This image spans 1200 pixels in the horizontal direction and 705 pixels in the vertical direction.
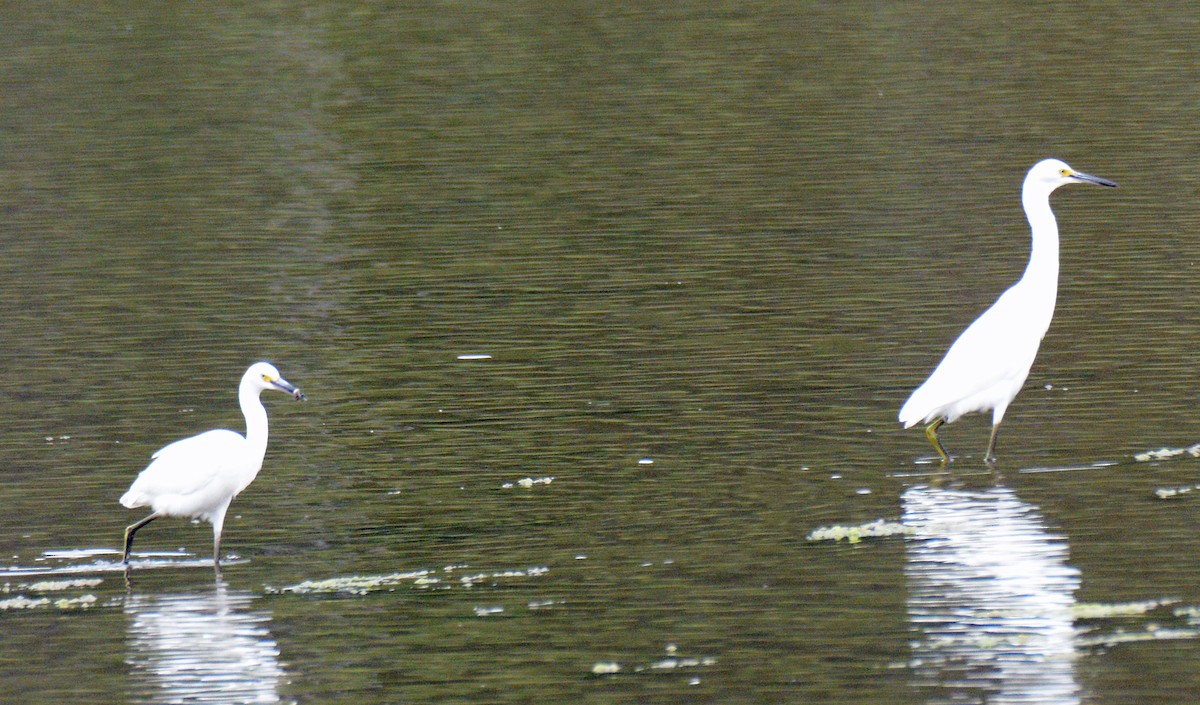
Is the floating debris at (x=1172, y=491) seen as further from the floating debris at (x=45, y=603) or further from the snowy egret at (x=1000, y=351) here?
the floating debris at (x=45, y=603)

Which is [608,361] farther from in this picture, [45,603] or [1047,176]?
[45,603]

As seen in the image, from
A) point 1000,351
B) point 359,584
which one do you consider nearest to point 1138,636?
point 1000,351

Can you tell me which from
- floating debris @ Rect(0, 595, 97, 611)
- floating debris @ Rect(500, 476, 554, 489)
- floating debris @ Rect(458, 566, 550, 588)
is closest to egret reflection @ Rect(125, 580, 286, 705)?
floating debris @ Rect(0, 595, 97, 611)

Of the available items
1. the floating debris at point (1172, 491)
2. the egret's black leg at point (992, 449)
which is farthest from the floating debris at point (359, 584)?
the floating debris at point (1172, 491)

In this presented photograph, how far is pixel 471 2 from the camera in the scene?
1158 inches

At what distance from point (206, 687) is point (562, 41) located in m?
19.2

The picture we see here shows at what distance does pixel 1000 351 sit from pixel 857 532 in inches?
80.2

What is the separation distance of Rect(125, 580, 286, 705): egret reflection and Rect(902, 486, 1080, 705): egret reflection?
269 cm

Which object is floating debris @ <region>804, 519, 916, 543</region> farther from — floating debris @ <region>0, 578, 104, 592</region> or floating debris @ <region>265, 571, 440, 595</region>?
floating debris @ <region>0, 578, 104, 592</region>

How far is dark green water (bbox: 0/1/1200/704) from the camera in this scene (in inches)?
304

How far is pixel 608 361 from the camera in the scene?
12469mm

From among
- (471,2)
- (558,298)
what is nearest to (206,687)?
(558,298)

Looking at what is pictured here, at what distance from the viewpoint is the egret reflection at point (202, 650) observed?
7.38 metres

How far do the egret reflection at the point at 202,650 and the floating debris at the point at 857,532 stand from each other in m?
2.66
